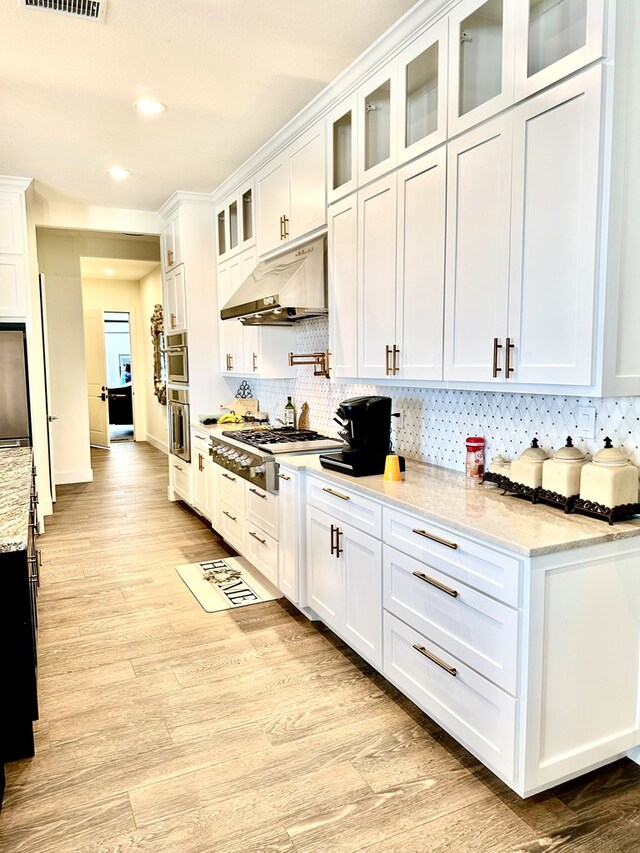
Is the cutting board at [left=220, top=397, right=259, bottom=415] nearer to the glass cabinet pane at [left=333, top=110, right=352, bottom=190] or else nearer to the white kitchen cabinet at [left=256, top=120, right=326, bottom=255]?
the white kitchen cabinet at [left=256, top=120, right=326, bottom=255]

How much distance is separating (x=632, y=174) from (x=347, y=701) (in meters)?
2.24

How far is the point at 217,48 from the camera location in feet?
9.16

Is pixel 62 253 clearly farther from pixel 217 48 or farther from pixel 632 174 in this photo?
pixel 632 174

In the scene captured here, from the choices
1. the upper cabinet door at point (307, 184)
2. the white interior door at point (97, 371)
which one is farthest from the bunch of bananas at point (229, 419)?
the white interior door at point (97, 371)

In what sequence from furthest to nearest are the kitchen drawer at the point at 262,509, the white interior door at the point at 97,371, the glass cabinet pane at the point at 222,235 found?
the white interior door at the point at 97,371 < the glass cabinet pane at the point at 222,235 < the kitchen drawer at the point at 262,509

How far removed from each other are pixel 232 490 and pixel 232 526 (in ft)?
0.93

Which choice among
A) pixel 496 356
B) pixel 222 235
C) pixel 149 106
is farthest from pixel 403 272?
pixel 222 235

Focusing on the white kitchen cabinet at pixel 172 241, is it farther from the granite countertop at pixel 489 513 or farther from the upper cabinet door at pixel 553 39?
the upper cabinet door at pixel 553 39

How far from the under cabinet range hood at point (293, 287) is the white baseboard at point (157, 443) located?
566cm

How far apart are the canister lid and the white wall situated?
25.9ft

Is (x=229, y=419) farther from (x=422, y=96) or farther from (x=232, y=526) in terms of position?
(x=422, y=96)

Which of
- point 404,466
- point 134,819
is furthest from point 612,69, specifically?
point 134,819

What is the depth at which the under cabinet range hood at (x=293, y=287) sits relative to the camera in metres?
3.49

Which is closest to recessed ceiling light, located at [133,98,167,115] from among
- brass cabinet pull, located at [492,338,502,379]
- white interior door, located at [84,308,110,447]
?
brass cabinet pull, located at [492,338,502,379]
